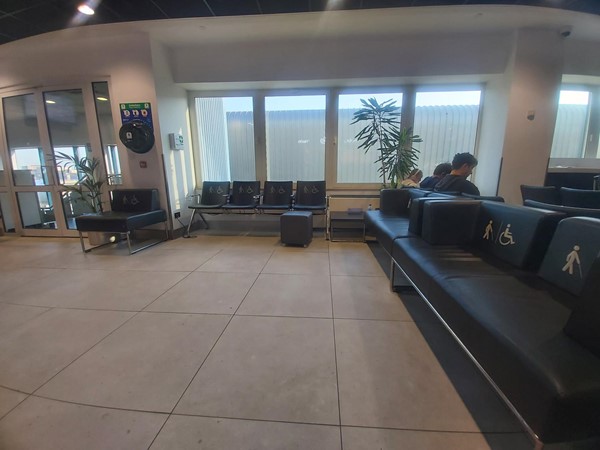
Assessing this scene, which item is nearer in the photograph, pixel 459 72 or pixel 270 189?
pixel 459 72

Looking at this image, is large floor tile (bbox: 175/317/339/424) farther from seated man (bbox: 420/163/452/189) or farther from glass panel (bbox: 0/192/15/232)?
glass panel (bbox: 0/192/15/232)

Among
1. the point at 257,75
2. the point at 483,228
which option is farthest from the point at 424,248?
the point at 257,75

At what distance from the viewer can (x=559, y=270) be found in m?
1.36

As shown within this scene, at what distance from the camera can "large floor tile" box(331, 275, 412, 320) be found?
2.03m

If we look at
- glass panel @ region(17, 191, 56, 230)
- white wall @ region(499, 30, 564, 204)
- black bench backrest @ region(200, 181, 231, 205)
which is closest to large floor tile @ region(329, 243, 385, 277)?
black bench backrest @ region(200, 181, 231, 205)

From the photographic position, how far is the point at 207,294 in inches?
93.6

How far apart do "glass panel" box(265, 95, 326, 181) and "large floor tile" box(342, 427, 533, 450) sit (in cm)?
418

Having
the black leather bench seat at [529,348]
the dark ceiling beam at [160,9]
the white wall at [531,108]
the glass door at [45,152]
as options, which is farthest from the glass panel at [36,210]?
the white wall at [531,108]

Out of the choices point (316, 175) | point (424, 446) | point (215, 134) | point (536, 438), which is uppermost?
point (215, 134)

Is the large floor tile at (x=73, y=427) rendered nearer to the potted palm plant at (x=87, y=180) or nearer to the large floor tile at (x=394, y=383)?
the large floor tile at (x=394, y=383)

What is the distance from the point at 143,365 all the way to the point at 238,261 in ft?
5.72

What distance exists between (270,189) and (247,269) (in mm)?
2060

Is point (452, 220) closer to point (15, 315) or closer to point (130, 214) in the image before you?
point (15, 315)

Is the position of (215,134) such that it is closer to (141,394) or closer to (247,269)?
(247,269)
